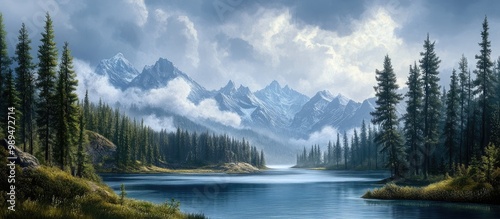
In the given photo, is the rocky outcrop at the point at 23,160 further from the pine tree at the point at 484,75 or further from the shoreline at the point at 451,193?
the pine tree at the point at 484,75

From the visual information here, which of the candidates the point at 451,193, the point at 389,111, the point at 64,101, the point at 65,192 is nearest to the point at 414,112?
the point at 389,111

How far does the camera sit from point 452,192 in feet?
151

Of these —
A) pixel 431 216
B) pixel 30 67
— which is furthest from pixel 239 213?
pixel 30 67

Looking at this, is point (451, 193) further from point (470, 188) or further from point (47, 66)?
point (47, 66)

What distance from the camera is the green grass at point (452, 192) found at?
4278cm

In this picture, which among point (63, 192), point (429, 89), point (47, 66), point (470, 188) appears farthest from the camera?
point (429, 89)

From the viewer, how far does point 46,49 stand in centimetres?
5675

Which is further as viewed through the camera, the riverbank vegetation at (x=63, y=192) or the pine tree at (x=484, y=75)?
the pine tree at (x=484, y=75)

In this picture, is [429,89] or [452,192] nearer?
[452,192]

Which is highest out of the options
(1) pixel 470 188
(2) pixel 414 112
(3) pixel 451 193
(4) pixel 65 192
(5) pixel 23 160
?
(2) pixel 414 112

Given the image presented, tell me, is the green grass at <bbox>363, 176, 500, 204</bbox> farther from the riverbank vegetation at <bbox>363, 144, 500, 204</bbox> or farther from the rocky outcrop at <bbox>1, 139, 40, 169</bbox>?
the rocky outcrop at <bbox>1, 139, 40, 169</bbox>

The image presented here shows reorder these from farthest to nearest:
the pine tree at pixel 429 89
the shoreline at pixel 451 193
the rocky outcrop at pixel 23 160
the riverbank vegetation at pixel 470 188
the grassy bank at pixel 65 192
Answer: the pine tree at pixel 429 89 < the riverbank vegetation at pixel 470 188 < the shoreline at pixel 451 193 < the rocky outcrop at pixel 23 160 < the grassy bank at pixel 65 192

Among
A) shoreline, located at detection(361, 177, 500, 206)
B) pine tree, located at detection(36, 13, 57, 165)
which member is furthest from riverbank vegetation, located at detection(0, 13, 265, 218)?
shoreline, located at detection(361, 177, 500, 206)

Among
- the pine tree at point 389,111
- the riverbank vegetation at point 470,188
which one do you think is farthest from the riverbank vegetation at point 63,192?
the pine tree at point 389,111
